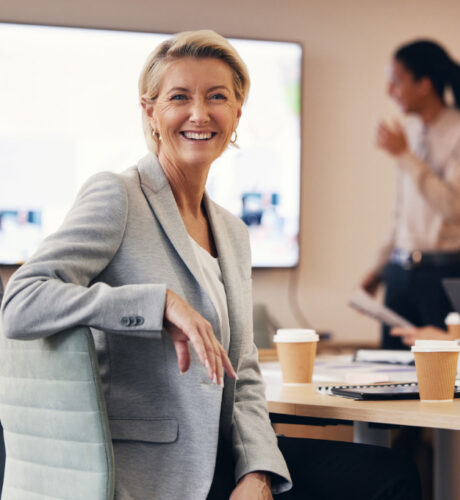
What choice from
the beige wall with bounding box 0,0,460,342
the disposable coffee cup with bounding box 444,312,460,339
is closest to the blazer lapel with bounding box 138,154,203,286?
the disposable coffee cup with bounding box 444,312,460,339

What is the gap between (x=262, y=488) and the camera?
56.6 inches

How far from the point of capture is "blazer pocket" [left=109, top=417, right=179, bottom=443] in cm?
136

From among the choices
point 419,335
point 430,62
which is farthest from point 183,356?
point 430,62

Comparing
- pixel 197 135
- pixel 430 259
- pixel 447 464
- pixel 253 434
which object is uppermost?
pixel 197 135

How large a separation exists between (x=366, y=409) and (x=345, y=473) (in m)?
0.20

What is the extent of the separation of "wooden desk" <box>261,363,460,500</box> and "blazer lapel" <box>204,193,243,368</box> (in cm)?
17

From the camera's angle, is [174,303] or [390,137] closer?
[174,303]

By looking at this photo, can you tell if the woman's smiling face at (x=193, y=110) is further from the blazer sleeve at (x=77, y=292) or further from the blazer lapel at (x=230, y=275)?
the blazer sleeve at (x=77, y=292)

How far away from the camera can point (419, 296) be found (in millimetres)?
4141

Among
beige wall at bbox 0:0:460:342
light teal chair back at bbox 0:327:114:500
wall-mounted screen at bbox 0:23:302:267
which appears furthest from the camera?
beige wall at bbox 0:0:460:342

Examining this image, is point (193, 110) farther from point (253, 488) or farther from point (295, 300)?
point (295, 300)

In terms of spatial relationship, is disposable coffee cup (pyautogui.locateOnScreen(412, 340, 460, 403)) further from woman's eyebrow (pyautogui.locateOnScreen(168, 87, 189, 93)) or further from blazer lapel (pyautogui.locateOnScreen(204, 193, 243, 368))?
woman's eyebrow (pyautogui.locateOnScreen(168, 87, 189, 93))

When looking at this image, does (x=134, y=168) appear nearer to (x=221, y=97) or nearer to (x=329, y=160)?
(x=221, y=97)

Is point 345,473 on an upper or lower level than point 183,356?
lower
